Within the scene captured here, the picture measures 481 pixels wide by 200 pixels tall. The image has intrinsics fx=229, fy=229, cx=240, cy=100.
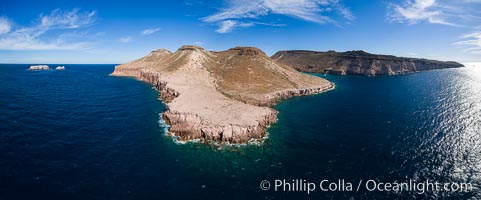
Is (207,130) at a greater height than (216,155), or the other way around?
(207,130)

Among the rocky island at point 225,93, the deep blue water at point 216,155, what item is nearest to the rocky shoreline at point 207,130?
the rocky island at point 225,93

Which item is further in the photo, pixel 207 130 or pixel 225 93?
pixel 225 93

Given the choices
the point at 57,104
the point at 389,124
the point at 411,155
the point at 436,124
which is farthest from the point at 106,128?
the point at 436,124

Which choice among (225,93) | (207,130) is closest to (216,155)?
(207,130)

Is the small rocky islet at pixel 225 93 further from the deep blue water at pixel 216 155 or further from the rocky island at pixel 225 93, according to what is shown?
the deep blue water at pixel 216 155

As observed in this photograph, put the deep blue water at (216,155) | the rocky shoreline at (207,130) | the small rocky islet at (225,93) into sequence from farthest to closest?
the small rocky islet at (225,93)
the rocky shoreline at (207,130)
the deep blue water at (216,155)

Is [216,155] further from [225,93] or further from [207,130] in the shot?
[225,93]

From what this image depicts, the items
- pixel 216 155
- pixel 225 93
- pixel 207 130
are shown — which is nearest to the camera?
pixel 216 155
